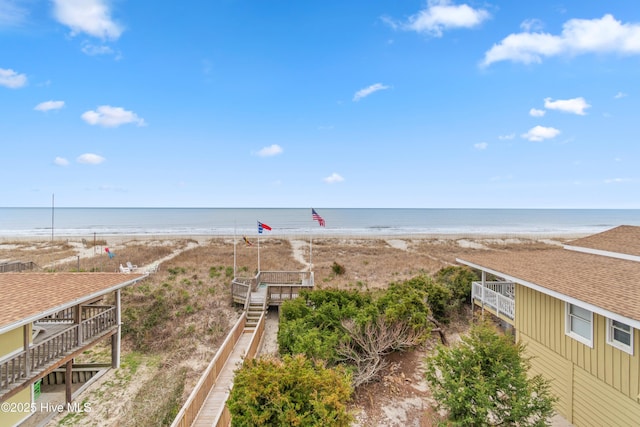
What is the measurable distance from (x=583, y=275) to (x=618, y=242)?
154 inches

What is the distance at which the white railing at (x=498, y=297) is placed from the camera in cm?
1212

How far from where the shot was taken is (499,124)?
37906 mm

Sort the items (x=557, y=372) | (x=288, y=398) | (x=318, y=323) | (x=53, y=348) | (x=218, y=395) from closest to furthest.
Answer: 1. (x=288, y=398)
2. (x=557, y=372)
3. (x=218, y=395)
4. (x=53, y=348)
5. (x=318, y=323)

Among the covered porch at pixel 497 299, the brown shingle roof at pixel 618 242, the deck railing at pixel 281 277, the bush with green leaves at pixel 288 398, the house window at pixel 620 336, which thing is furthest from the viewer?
the deck railing at pixel 281 277

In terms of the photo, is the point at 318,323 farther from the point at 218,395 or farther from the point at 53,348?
the point at 53,348

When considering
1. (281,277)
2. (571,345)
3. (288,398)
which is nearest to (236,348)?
(288,398)

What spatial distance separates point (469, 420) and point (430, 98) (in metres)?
36.6

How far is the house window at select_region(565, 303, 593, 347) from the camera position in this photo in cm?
792

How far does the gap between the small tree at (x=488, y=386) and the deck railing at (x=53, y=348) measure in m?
10.9

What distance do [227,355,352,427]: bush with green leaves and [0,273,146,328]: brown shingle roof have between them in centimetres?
596

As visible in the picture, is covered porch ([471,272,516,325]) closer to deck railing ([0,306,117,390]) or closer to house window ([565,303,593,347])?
house window ([565,303,593,347])

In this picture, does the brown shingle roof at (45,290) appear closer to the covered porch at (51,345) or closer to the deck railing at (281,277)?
the covered porch at (51,345)

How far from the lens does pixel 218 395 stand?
30.9 feet

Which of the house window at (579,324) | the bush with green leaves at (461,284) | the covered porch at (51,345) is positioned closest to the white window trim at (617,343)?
the house window at (579,324)
